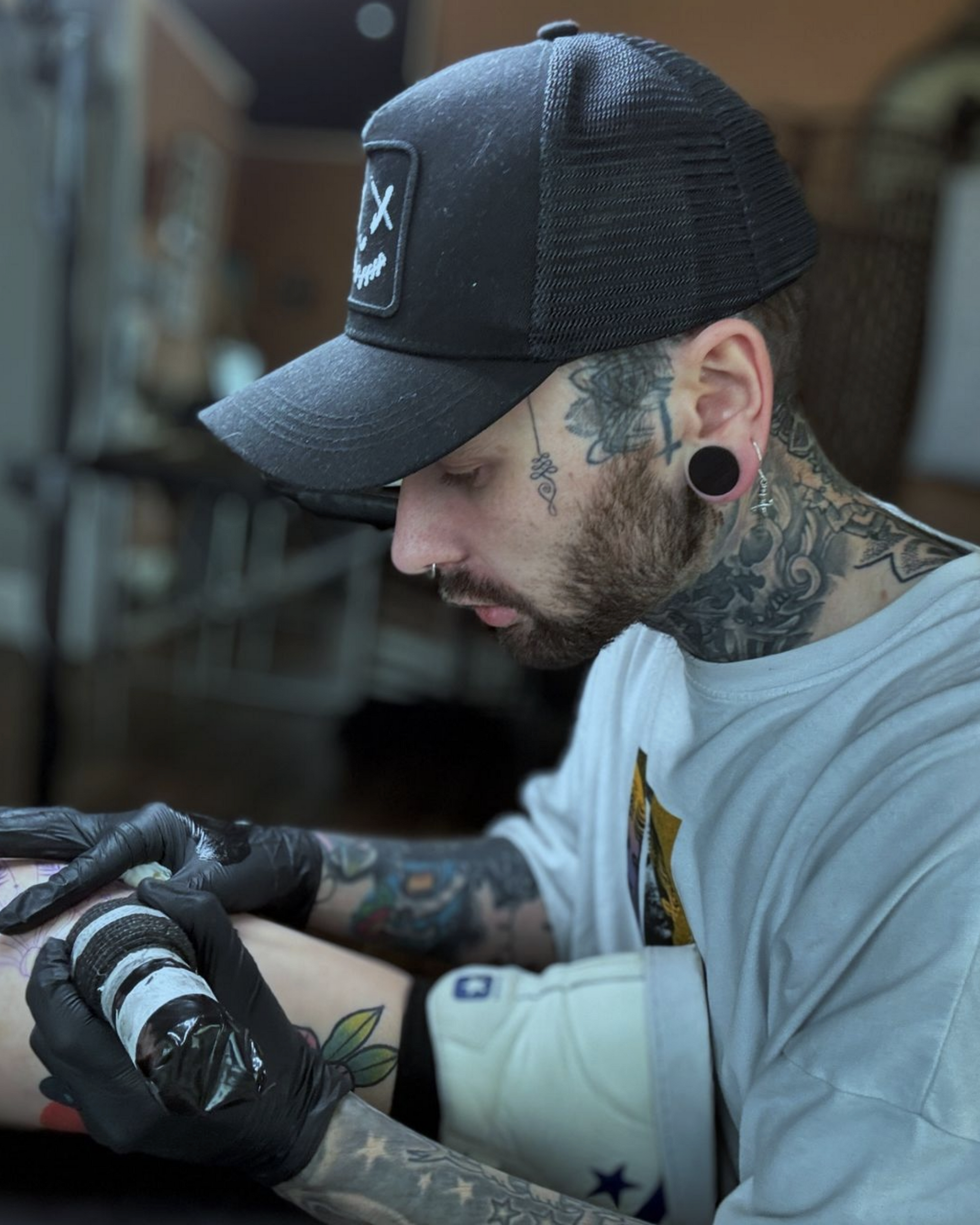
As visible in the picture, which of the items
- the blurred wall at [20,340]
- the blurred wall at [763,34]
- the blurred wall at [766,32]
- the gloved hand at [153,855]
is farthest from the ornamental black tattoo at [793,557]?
the blurred wall at [20,340]

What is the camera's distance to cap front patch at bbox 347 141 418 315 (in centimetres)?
68

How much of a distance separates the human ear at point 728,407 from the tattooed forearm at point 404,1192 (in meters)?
0.43

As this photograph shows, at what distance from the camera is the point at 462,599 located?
771 mm

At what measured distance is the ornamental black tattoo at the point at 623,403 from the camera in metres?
0.68

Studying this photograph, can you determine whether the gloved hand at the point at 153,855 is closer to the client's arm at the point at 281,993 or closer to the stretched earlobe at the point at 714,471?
the client's arm at the point at 281,993

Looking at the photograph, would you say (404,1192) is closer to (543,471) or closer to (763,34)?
(543,471)

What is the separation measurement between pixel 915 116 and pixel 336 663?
2.03 meters

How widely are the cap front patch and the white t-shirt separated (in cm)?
32

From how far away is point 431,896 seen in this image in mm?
996

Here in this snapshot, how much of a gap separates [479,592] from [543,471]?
0.10 meters

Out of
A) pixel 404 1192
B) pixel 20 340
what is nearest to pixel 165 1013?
pixel 404 1192

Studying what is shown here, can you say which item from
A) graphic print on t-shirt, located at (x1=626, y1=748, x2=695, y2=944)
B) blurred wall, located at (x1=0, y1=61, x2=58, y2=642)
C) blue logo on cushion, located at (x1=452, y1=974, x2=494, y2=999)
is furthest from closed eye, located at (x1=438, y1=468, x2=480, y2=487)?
blurred wall, located at (x1=0, y1=61, x2=58, y2=642)

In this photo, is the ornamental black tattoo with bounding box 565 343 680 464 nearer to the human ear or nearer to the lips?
the human ear

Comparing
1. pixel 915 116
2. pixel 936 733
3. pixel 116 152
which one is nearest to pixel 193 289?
pixel 116 152
